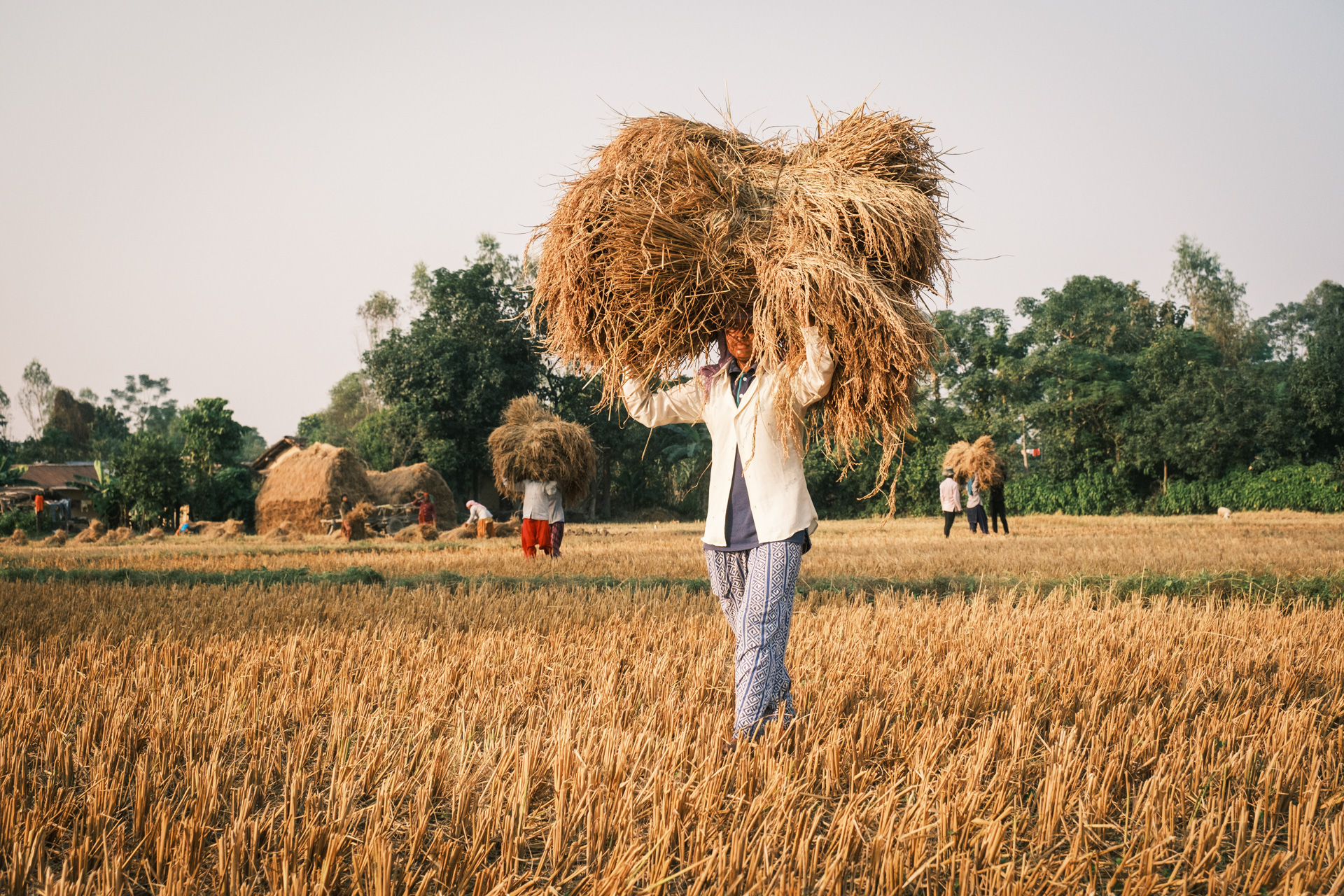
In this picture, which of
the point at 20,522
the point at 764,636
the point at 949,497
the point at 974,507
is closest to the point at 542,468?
the point at 764,636

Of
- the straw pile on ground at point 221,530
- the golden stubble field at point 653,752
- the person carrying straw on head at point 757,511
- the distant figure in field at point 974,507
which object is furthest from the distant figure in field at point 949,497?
the straw pile on ground at point 221,530

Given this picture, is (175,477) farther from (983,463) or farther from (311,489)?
(983,463)

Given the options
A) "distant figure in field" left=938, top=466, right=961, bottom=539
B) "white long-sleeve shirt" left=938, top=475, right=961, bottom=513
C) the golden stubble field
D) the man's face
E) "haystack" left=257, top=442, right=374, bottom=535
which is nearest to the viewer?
the golden stubble field

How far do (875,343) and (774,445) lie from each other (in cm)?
60

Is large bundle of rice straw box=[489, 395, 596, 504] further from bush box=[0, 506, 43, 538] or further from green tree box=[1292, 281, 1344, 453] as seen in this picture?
green tree box=[1292, 281, 1344, 453]

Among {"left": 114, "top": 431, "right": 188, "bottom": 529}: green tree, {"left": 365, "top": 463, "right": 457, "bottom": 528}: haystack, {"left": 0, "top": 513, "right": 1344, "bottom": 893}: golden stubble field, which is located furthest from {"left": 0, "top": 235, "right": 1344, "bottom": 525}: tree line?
{"left": 0, "top": 513, "right": 1344, "bottom": 893}: golden stubble field

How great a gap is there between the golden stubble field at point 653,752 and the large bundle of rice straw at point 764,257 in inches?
51.9

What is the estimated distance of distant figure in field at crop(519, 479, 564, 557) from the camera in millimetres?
12000

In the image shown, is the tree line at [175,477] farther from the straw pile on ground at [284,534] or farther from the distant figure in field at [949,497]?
the distant figure in field at [949,497]

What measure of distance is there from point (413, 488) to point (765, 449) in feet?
79.5

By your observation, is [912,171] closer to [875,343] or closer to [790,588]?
[875,343]

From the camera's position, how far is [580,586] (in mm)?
8242

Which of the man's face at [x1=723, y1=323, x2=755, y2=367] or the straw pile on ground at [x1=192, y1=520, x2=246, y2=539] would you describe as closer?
the man's face at [x1=723, y1=323, x2=755, y2=367]

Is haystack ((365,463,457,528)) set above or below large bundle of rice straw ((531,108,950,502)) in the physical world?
below
